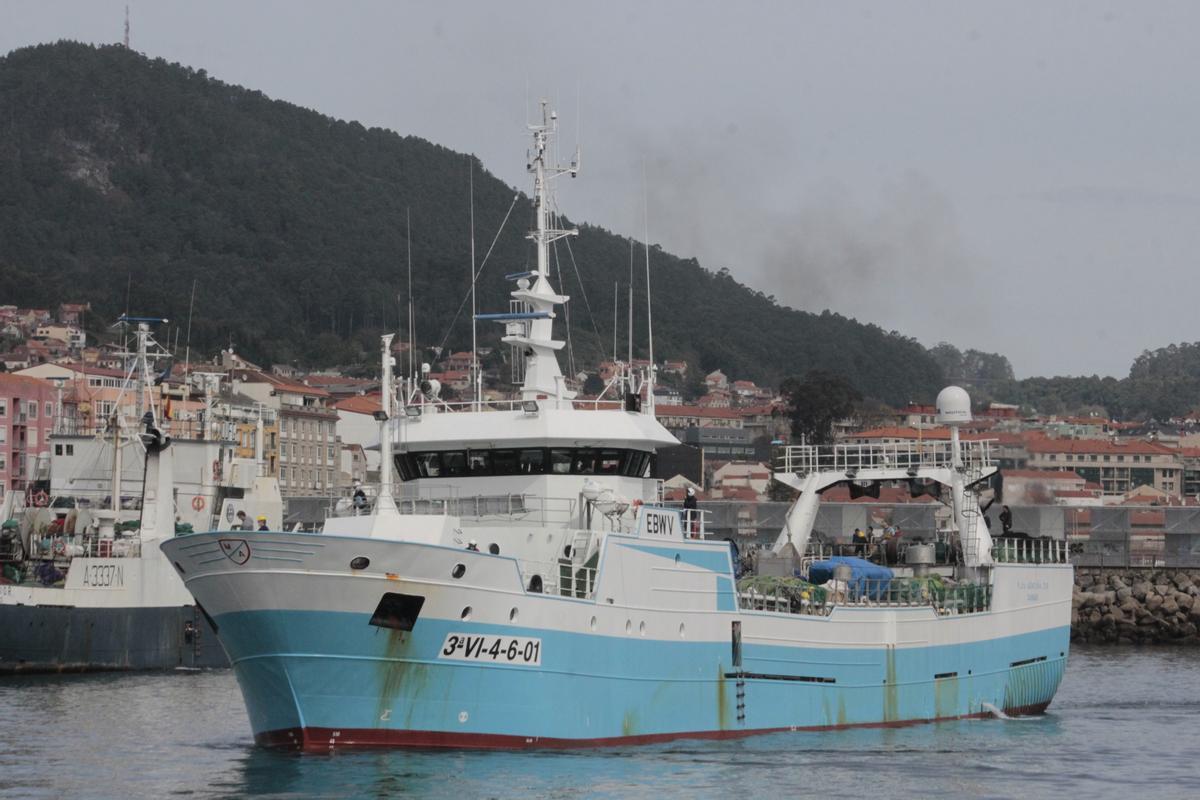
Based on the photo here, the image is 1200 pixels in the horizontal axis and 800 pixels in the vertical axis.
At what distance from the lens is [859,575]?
113 feet

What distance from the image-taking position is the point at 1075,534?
77625mm

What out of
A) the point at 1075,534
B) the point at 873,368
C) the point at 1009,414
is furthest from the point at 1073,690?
the point at 873,368

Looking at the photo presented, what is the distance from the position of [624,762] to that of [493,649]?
2.63 m

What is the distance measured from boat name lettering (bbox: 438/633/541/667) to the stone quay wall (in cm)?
4164

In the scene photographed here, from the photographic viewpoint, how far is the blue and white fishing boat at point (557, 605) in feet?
84.7

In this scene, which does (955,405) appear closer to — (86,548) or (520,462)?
(520,462)

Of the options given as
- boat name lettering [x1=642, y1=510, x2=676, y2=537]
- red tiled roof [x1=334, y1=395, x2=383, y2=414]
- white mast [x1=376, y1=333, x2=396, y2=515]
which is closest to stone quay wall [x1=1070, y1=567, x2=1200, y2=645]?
boat name lettering [x1=642, y1=510, x2=676, y2=537]

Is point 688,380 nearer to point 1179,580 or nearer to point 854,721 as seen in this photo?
point 1179,580

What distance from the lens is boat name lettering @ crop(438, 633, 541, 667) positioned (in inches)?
1025

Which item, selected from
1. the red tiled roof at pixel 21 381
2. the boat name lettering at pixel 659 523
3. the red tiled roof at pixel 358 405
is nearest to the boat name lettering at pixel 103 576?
the boat name lettering at pixel 659 523

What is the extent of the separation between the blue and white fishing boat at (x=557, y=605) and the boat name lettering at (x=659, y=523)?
4cm

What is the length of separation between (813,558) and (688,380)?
15173 centimetres

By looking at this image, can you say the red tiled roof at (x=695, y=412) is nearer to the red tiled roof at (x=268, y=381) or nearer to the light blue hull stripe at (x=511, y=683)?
the red tiled roof at (x=268, y=381)

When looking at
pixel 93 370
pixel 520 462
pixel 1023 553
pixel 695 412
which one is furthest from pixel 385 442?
pixel 695 412
